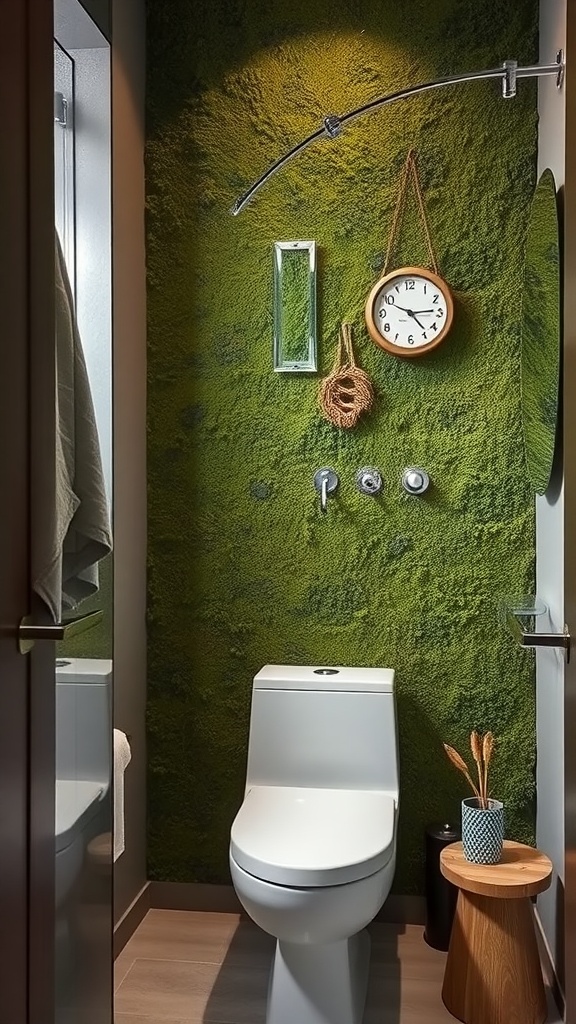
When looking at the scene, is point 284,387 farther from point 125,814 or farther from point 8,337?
point 8,337

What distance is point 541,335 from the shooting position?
2350 mm

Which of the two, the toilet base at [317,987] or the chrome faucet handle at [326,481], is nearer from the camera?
the toilet base at [317,987]

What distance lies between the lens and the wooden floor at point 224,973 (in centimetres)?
218

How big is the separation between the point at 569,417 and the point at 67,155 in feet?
2.74

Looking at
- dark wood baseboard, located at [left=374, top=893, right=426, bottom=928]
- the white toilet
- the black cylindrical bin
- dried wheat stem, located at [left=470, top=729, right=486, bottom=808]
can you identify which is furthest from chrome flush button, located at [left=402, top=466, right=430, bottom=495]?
dark wood baseboard, located at [left=374, top=893, right=426, bottom=928]

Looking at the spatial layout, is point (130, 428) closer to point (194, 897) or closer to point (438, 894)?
point (194, 897)

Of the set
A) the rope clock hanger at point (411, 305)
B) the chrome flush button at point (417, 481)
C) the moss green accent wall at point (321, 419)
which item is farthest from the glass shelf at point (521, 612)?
the rope clock hanger at point (411, 305)

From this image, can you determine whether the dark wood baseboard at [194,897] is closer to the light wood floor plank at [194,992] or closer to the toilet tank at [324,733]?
the light wood floor plank at [194,992]

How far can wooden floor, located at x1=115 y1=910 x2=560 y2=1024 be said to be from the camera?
7.14 feet

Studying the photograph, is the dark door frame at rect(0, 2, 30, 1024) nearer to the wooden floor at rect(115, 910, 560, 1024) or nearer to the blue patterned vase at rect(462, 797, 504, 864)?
the wooden floor at rect(115, 910, 560, 1024)

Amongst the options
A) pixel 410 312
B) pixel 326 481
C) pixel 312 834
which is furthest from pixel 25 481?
pixel 410 312

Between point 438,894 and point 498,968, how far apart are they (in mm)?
385

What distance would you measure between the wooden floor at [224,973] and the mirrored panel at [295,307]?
5.39ft

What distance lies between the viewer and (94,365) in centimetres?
144
